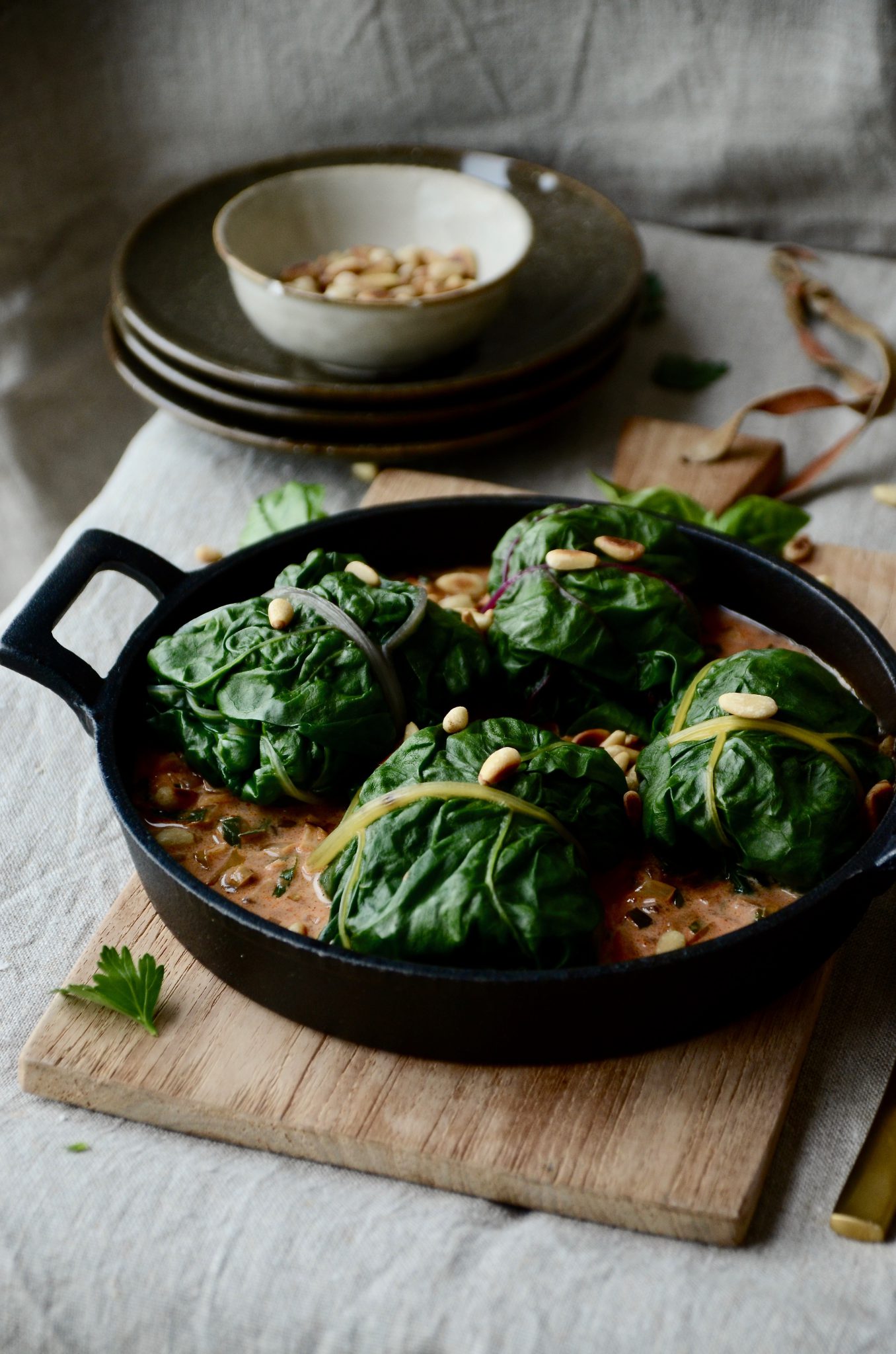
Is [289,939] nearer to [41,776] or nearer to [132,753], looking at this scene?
[132,753]

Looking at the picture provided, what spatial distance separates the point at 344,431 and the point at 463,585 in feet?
2.53

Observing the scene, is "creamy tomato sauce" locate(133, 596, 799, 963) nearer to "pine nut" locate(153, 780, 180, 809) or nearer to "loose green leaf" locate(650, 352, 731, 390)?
"pine nut" locate(153, 780, 180, 809)

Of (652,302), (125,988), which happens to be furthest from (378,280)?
(125,988)

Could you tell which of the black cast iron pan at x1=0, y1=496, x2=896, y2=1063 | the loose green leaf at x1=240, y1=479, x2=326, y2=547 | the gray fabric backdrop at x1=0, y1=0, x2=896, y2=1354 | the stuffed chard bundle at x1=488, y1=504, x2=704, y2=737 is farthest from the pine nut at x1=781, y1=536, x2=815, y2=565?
the loose green leaf at x1=240, y1=479, x2=326, y2=547

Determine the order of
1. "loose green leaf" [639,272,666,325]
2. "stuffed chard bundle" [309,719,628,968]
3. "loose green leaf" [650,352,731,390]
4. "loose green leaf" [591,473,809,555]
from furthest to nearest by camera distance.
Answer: "loose green leaf" [639,272,666,325] → "loose green leaf" [650,352,731,390] → "loose green leaf" [591,473,809,555] → "stuffed chard bundle" [309,719,628,968]

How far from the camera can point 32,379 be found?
15.2 feet

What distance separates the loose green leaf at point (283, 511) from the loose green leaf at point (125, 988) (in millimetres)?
1274

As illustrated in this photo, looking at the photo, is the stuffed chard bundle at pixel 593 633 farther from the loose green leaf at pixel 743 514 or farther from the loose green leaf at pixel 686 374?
the loose green leaf at pixel 686 374

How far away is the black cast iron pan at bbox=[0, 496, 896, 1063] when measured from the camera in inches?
72.3

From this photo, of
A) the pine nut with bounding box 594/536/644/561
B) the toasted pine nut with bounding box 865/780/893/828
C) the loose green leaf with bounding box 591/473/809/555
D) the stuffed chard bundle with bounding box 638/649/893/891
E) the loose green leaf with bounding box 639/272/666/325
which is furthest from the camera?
the loose green leaf with bounding box 639/272/666/325

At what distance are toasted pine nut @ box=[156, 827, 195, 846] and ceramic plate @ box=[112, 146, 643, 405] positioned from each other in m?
1.44

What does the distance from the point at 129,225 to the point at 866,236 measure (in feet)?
8.76

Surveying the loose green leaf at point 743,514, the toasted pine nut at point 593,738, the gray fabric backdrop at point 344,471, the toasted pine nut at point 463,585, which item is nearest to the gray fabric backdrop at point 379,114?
the gray fabric backdrop at point 344,471

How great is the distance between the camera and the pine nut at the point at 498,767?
2068mm
